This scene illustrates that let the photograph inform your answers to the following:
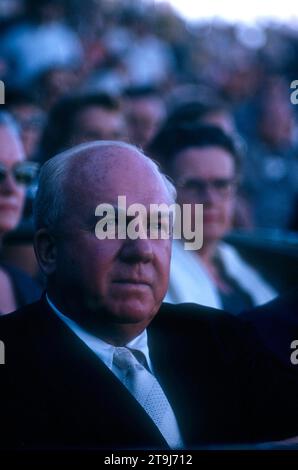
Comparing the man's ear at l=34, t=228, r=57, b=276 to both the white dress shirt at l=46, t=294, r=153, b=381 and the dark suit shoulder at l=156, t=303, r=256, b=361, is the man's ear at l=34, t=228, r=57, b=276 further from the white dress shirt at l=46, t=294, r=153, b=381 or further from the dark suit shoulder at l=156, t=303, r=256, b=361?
the dark suit shoulder at l=156, t=303, r=256, b=361

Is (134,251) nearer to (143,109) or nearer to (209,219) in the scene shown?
(209,219)

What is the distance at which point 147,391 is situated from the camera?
146cm

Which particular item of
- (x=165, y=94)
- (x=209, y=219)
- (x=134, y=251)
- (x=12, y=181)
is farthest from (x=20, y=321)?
(x=165, y=94)

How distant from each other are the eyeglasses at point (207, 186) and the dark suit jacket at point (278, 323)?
38 centimetres

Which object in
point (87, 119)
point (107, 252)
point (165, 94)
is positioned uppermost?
point (165, 94)

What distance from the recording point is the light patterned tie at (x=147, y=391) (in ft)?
4.74

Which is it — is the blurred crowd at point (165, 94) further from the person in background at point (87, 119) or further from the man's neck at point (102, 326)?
the man's neck at point (102, 326)

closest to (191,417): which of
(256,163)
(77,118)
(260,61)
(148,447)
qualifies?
(148,447)

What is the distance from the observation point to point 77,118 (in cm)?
285

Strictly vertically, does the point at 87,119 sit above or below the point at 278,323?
above

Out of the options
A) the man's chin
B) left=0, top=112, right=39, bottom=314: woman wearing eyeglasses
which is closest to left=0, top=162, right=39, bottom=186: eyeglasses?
left=0, top=112, right=39, bottom=314: woman wearing eyeglasses

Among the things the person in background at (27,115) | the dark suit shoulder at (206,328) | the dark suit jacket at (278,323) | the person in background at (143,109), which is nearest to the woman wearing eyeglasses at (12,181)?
the dark suit shoulder at (206,328)

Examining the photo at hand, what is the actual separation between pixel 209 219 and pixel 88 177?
2.23 ft

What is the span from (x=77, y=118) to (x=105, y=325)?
1549 millimetres
